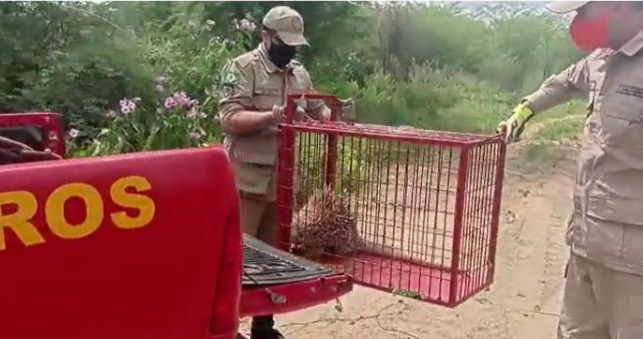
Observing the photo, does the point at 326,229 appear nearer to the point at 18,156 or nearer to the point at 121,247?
the point at 18,156

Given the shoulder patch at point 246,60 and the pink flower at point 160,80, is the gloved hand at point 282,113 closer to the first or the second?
the shoulder patch at point 246,60

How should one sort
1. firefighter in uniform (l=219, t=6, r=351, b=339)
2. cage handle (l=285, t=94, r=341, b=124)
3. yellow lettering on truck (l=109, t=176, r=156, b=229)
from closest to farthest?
1. yellow lettering on truck (l=109, t=176, r=156, b=229)
2. cage handle (l=285, t=94, r=341, b=124)
3. firefighter in uniform (l=219, t=6, r=351, b=339)

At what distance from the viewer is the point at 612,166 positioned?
9.34ft

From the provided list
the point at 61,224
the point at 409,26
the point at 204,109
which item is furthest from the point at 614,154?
the point at 409,26

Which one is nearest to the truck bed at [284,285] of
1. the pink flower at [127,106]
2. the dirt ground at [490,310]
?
the dirt ground at [490,310]

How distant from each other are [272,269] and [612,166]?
127 centimetres

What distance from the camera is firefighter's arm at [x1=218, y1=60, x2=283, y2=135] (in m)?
3.55

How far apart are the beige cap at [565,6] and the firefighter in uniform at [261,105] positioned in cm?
120

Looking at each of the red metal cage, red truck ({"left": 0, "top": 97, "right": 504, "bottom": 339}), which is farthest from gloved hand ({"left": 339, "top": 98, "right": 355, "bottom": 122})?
red truck ({"left": 0, "top": 97, "right": 504, "bottom": 339})

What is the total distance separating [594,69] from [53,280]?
2.20 m

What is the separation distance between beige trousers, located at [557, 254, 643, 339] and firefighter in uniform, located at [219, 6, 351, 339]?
124cm

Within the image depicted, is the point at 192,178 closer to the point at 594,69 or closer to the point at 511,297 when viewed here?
the point at 594,69

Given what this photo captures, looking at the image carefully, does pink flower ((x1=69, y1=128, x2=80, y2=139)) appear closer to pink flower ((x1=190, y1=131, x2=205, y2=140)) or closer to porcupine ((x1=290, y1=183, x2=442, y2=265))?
pink flower ((x1=190, y1=131, x2=205, y2=140))

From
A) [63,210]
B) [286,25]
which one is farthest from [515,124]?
[63,210]
